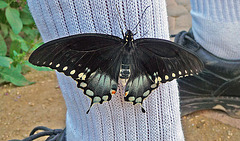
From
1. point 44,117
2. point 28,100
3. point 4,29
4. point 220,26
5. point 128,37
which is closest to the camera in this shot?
point 128,37

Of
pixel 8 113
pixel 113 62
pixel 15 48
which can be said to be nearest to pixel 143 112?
pixel 113 62

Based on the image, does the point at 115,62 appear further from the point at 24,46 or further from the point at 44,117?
the point at 24,46

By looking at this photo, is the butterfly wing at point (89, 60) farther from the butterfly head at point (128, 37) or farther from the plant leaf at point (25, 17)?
the plant leaf at point (25, 17)

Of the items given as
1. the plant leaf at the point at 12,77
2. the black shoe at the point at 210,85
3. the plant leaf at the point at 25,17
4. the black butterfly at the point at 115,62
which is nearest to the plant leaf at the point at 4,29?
the plant leaf at the point at 25,17

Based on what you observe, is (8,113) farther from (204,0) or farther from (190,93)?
(204,0)

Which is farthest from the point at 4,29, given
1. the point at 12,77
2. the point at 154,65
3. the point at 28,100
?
the point at 154,65

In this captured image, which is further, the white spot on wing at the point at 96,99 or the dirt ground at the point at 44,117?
the dirt ground at the point at 44,117
